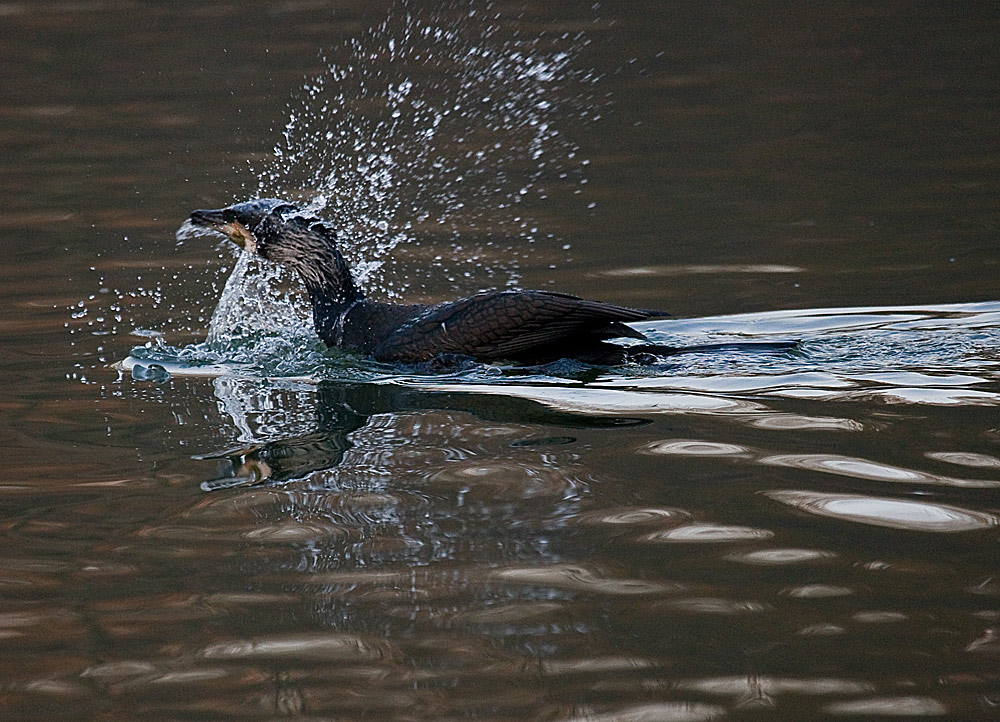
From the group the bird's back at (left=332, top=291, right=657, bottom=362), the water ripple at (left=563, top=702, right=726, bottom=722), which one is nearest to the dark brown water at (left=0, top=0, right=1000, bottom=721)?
the water ripple at (left=563, top=702, right=726, bottom=722)

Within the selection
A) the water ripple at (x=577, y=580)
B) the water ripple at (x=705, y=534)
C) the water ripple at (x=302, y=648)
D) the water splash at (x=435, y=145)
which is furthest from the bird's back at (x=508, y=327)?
the water ripple at (x=302, y=648)

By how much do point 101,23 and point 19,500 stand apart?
1387 centimetres

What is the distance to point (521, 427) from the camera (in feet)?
18.3

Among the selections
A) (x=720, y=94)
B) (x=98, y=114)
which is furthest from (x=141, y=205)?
(x=720, y=94)

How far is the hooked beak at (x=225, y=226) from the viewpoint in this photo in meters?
7.11

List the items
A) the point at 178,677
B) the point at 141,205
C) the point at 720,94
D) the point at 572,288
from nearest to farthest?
the point at 178,677 < the point at 572,288 < the point at 141,205 < the point at 720,94

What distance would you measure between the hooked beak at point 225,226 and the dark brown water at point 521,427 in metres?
0.46

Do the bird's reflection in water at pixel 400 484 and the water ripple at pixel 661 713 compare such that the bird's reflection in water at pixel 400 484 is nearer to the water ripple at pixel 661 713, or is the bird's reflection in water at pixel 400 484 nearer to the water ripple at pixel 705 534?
the water ripple at pixel 705 534

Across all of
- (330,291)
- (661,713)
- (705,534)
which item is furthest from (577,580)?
(330,291)

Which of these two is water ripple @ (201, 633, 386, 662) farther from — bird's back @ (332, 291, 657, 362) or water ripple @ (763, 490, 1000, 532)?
bird's back @ (332, 291, 657, 362)

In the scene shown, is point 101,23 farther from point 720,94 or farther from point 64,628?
point 64,628

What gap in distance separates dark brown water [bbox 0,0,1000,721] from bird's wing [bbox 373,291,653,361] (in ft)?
0.62

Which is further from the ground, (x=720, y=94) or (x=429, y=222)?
(x=720, y=94)

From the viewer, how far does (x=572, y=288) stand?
8305 mm
